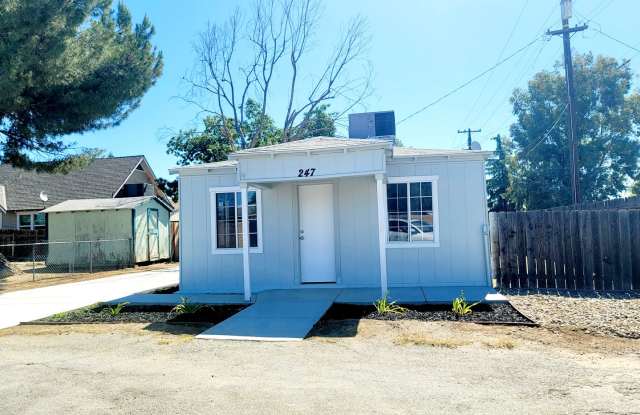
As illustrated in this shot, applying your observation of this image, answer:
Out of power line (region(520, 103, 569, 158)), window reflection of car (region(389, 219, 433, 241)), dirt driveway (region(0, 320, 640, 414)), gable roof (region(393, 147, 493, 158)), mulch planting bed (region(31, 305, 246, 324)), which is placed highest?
power line (region(520, 103, 569, 158))

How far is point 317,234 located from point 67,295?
6452mm

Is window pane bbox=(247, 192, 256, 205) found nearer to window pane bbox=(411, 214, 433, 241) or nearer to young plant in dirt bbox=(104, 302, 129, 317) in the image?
young plant in dirt bbox=(104, 302, 129, 317)

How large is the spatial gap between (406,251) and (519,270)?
2.47m

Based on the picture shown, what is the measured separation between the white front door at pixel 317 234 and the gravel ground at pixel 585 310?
3.85 metres

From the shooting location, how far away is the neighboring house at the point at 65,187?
25297 millimetres

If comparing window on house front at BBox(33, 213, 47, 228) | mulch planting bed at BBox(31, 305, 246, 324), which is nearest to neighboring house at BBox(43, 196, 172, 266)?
window on house front at BBox(33, 213, 47, 228)

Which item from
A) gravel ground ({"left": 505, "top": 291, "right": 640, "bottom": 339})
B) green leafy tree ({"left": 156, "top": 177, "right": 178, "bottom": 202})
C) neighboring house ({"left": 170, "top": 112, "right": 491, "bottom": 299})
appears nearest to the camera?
gravel ground ({"left": 505, "top": 291, "right": 640, "bottom": 339})

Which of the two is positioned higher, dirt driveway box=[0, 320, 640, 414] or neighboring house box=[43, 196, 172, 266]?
neighboring house box=[43, 196, 172, 266]

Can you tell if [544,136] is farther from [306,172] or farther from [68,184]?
[68,184]

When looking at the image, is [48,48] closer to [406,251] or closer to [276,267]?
[276,267]

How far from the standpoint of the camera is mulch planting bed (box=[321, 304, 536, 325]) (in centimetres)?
705

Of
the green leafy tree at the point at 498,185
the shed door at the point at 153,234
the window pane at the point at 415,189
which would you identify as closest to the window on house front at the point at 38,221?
the shed door at the point at 153,234

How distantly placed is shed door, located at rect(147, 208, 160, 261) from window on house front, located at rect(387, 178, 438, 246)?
13416 mm

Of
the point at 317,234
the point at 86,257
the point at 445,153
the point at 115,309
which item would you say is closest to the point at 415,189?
the point at 445,153
